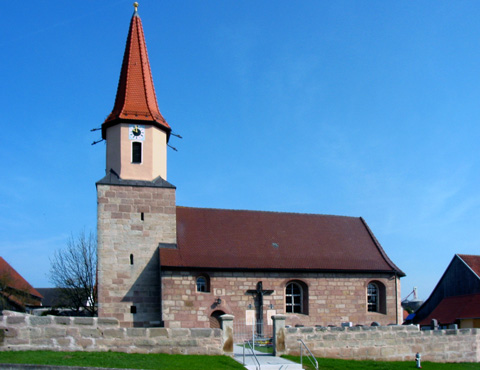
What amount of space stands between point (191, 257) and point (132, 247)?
2.89 m

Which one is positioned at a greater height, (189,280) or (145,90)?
(145,90)

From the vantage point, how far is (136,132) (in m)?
26.4

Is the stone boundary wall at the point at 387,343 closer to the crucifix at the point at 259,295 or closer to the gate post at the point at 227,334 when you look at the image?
the gate post at the point at 227,334

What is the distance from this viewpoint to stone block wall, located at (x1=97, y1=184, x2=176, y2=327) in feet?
80.2

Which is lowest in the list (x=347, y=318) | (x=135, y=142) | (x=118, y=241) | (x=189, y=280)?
(x=347, y=318)

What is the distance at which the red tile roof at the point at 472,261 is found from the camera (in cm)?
3356

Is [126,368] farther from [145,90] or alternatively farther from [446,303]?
[446,303]

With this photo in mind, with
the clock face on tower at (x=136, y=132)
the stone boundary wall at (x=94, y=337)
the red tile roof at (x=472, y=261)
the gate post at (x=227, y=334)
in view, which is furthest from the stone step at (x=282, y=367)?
the red tile roof at (x=472, y=261)

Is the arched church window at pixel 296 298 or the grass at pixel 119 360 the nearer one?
the grass at pixel 119 360

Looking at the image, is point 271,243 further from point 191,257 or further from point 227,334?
point 227,334

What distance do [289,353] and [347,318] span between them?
11.3m

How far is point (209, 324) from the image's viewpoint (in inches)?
985

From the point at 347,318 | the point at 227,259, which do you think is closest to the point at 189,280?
the point at 227,259

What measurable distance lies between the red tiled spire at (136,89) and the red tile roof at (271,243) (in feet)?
18.5
